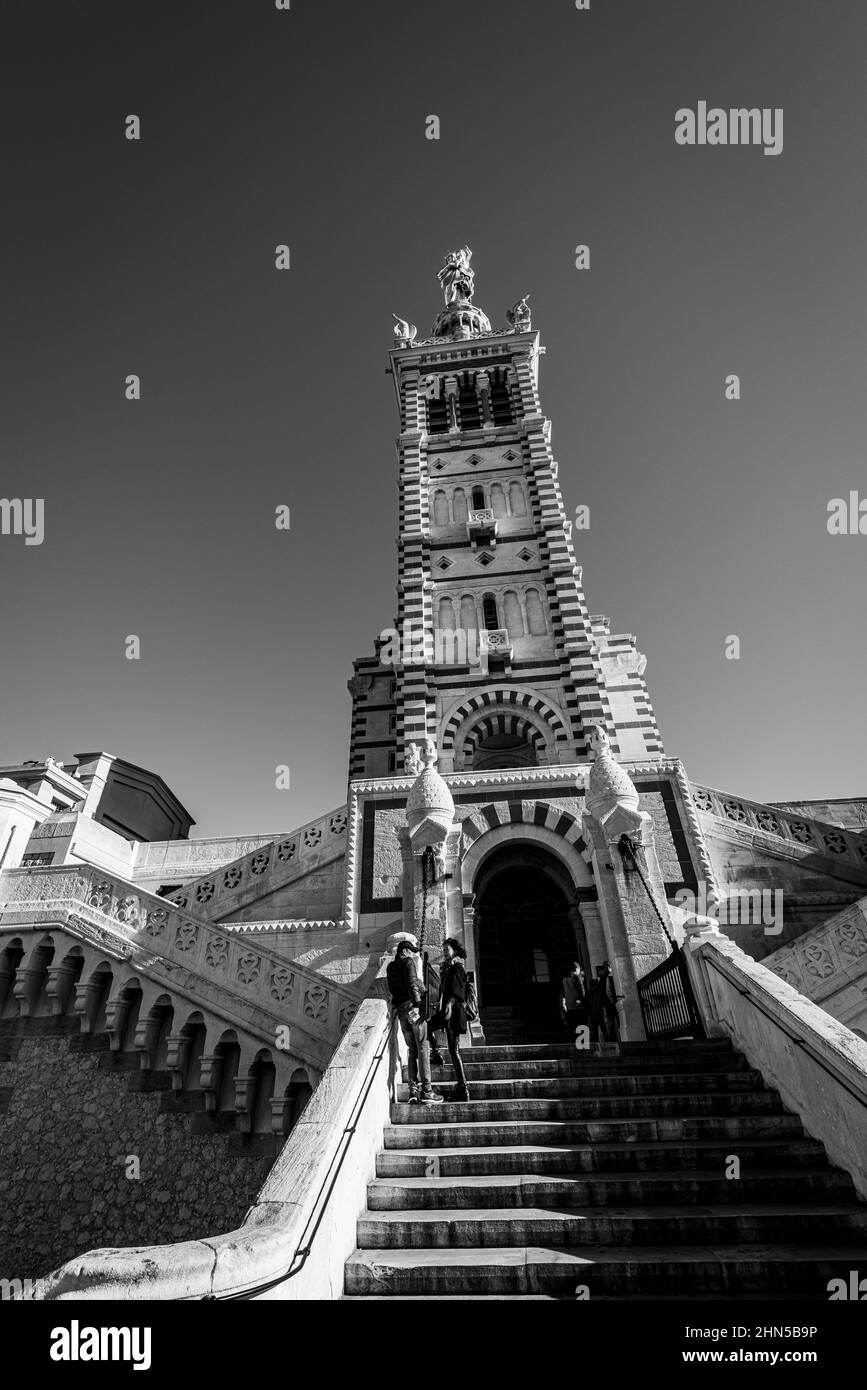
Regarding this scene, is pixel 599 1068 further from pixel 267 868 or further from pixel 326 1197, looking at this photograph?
pixel 267 868

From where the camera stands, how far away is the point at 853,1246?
4.68 metres

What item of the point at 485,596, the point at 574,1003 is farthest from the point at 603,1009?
the point at 485,596

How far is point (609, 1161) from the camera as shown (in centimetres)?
574

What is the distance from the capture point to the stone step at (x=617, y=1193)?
5254 millimetres

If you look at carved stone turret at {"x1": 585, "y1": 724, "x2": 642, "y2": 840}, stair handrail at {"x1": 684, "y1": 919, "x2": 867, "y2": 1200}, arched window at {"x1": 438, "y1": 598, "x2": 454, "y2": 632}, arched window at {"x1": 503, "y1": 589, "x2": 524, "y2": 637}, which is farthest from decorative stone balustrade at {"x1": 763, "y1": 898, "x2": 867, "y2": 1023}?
arched window at {"x1": 438, "y1": 598, "x2": 454, "y2": 632}

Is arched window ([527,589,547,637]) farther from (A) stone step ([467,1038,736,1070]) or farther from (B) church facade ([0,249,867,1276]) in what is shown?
(A) stone step ([467,1038,736,1070])

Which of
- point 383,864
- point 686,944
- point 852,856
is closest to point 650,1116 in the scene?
point 686,944

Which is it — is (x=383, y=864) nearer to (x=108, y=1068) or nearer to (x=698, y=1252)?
(x=108, y=1068)

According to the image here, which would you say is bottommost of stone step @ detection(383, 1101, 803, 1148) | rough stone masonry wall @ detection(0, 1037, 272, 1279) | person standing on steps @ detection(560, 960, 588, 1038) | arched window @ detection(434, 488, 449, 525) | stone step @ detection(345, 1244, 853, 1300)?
rough stone masonry wall @ detection(0, 1037, 272, 1279)

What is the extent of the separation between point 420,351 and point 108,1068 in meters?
28.4

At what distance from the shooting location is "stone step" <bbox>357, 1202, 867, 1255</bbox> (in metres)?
4.75

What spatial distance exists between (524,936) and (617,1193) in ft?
30.2

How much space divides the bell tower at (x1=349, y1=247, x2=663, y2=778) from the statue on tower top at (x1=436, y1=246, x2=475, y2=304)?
253 centimetres

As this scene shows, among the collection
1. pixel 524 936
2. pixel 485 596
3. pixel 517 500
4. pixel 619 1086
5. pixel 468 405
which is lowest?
pixel 619 1086
